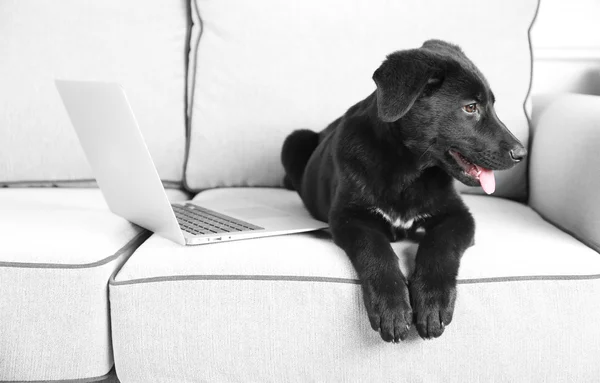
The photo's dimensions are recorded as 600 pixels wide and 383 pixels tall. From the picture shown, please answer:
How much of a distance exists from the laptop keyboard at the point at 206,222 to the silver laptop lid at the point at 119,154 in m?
0.07

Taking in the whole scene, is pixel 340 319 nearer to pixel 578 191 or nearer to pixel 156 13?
pixel 578 191

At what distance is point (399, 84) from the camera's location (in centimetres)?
133

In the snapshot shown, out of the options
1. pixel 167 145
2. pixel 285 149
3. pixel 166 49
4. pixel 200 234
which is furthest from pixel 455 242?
pixel 166 49

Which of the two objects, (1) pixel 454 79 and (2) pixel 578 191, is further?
(2) pixel 578 191

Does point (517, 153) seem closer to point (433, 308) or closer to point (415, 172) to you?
point (415, 172)

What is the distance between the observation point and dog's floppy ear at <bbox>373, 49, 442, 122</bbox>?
1330 millimetres

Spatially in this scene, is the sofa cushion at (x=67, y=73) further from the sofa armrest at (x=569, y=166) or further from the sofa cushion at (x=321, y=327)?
the sofa armrest at (x=569, y=166)

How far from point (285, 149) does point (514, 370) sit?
0.97 meters

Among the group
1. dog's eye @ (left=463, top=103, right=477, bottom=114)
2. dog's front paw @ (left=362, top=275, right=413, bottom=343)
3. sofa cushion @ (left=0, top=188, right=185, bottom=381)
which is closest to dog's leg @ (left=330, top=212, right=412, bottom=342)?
dog's front paw @ (left=362, top=275, right=413, bottom=343)

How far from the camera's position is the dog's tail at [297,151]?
6.46 feet

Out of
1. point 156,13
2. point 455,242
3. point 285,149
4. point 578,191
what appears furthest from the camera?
point 156,13

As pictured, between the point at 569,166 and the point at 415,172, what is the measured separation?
456 millimetres

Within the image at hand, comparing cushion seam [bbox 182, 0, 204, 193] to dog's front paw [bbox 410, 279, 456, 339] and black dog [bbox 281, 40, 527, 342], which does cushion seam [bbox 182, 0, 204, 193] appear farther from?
dog's front paw [bbox 410, 279, 456, 339]

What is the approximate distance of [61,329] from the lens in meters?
1.28
